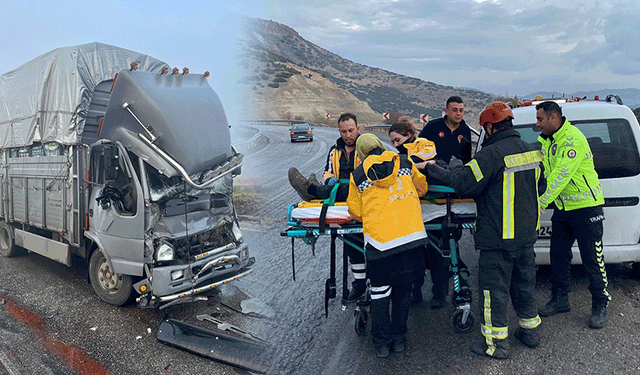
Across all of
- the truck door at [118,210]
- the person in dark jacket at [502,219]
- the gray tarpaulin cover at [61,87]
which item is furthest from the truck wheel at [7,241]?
the person in dark jacket at [502,219]

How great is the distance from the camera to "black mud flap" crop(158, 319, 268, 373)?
4148mm

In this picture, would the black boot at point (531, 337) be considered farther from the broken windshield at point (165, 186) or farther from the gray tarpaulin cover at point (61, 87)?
the gray tarpaulin cover at point (61, 87)

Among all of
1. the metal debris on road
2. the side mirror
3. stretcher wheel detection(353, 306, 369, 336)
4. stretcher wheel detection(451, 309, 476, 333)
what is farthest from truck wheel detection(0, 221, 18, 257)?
stretcher wheel detection(451, 309, 476, 333)

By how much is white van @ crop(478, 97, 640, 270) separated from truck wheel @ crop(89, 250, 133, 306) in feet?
16.5

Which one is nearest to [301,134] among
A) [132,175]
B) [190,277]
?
[132,175]

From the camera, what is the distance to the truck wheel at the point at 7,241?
8156mm

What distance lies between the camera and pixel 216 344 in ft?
14.8

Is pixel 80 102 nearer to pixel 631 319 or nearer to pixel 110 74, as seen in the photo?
pixel 110 74

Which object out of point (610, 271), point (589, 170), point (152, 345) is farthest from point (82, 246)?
point (610, 271)

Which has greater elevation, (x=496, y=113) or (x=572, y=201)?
(x=496, y=113)

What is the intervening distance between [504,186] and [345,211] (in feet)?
4.75

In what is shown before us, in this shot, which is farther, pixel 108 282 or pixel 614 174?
pixel 108 282

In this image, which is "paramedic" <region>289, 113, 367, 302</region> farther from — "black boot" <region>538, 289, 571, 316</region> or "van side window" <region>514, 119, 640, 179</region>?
"van side window" <region>514, 119, 640, 179</region>

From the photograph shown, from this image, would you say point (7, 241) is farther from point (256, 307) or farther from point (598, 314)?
point (598, 314)
